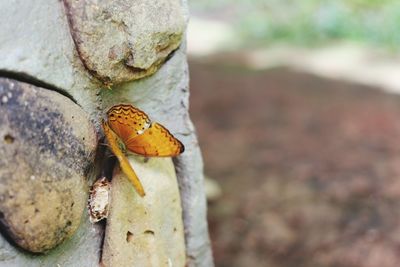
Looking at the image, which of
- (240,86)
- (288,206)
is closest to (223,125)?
(240,86)

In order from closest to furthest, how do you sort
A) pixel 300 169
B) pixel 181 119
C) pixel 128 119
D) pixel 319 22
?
pixel 128 119, pixel 181 119, pixel 300 169, pixel 319 22

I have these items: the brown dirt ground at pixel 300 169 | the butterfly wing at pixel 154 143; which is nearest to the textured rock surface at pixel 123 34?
the butterfly wing at pixel 154 143

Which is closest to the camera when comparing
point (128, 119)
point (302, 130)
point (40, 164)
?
point (40, 164)

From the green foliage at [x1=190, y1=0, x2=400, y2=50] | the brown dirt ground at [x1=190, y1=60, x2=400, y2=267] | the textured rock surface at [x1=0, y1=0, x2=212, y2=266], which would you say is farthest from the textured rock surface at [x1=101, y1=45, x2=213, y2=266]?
the green foliage at [x1=190, y1=0, x2=400, y2=50]

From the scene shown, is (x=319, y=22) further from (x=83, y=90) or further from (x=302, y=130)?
(x=83, y=90)

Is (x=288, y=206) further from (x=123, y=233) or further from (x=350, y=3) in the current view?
(x=350, y=3)

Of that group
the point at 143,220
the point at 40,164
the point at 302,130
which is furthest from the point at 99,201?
the point at 302,130

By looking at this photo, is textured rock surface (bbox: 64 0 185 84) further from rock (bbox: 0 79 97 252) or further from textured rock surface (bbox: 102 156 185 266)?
textured rock surface (bbox: 102 156 185 266)
